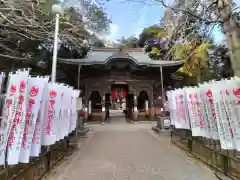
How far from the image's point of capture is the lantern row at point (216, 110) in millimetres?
3445

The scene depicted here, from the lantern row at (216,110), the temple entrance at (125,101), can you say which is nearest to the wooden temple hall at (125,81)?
the temple entrance at (125,101)

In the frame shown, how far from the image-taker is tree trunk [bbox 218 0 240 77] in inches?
128

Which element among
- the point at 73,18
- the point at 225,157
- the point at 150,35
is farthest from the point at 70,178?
the point at 150,35

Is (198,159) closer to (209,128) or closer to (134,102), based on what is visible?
(209,128)

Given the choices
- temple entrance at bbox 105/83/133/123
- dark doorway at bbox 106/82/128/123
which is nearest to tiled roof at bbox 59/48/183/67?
dark doorway at bbox 106/82/128/123

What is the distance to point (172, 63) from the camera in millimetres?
15344

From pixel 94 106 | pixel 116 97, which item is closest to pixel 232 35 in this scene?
pixel 94 106

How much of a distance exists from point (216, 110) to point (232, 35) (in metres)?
1.48

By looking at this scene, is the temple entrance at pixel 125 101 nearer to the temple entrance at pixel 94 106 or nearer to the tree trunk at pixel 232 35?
the temple entrance at pixel 94 106

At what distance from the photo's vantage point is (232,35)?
3408mm

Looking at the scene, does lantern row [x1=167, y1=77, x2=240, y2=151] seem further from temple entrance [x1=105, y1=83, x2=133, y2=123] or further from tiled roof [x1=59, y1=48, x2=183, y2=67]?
temple entrance [x1=105, y1=83, x2=133, y2=123]

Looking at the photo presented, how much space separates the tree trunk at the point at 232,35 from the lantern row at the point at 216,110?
0.28 meters

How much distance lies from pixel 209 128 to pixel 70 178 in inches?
129

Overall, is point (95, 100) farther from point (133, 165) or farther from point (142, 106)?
point (133, 165)
